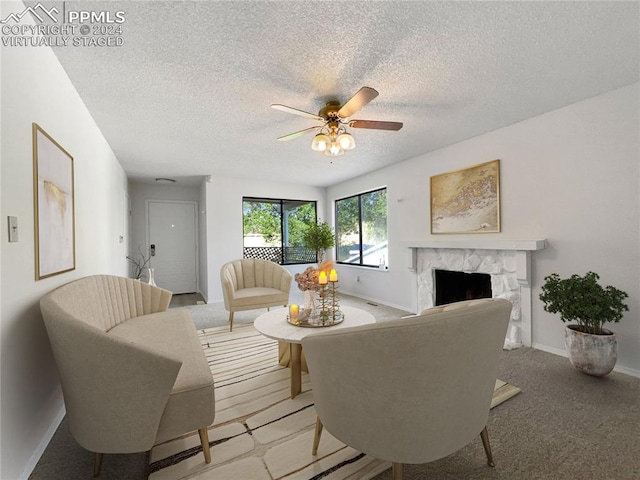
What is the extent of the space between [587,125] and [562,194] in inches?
24.4

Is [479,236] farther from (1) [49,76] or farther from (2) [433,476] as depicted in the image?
(1) [49,76]

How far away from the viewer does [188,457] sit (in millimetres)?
1506

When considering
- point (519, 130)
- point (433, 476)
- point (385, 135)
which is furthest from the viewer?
point (385, 135)

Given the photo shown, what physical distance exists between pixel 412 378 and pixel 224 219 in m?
4.86

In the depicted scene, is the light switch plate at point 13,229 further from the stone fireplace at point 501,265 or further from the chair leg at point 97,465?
the stone fireplace at point 501,265

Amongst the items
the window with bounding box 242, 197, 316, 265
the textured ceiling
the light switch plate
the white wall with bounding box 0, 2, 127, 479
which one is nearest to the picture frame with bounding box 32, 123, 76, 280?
the white wall with bounding box 0, 2, 127, 479

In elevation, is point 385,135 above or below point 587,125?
above

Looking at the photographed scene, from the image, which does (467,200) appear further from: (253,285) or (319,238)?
(253,285)

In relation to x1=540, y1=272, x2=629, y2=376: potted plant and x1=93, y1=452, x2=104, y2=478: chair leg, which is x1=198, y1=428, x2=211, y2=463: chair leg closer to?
x1=93, y1=452, x2=104, y2=478: chair leg

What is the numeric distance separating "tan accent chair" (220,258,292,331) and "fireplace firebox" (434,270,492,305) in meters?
2.12

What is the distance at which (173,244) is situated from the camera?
621cm

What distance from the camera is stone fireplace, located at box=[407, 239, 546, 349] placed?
2932 mm

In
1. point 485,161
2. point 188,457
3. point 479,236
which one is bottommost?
point 188,457

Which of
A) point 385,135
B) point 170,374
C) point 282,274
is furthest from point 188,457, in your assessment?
point 385,135
